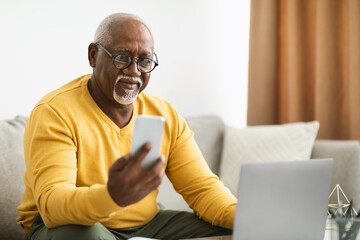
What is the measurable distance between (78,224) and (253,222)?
0.46 meters

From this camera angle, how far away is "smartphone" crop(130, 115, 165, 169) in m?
0.89

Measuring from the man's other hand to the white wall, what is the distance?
53.2 inches

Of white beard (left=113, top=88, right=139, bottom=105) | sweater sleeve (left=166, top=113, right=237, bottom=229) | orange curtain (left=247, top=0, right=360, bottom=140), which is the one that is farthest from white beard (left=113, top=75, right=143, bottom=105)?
orange curtain (left=247, top=0, right=360, bottom=140)

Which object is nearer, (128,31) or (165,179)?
(128,31)

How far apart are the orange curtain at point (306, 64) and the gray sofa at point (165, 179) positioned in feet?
1.12

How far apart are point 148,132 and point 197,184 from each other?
0.68m

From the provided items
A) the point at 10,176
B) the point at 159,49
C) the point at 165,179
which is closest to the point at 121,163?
the point at 10,176

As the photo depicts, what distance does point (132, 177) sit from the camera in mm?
956

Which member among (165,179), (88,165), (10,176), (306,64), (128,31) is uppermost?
(128,31)

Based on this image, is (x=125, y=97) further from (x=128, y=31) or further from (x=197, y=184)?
(x=197, y=184)

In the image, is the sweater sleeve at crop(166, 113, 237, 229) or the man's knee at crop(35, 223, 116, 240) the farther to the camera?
the sweater sleeve at crop(166, 113, 237, 229)

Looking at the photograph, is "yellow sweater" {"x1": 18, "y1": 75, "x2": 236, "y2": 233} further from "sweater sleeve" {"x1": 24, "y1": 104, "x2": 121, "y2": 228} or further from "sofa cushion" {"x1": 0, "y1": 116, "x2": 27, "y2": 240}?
"sofa cushion" {"x1": 0, "y1": 116, "x2": 27, "y2": 240}

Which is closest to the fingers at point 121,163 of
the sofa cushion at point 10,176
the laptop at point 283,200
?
the laptop at point 283,200

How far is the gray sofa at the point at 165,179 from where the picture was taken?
175 centimetres
